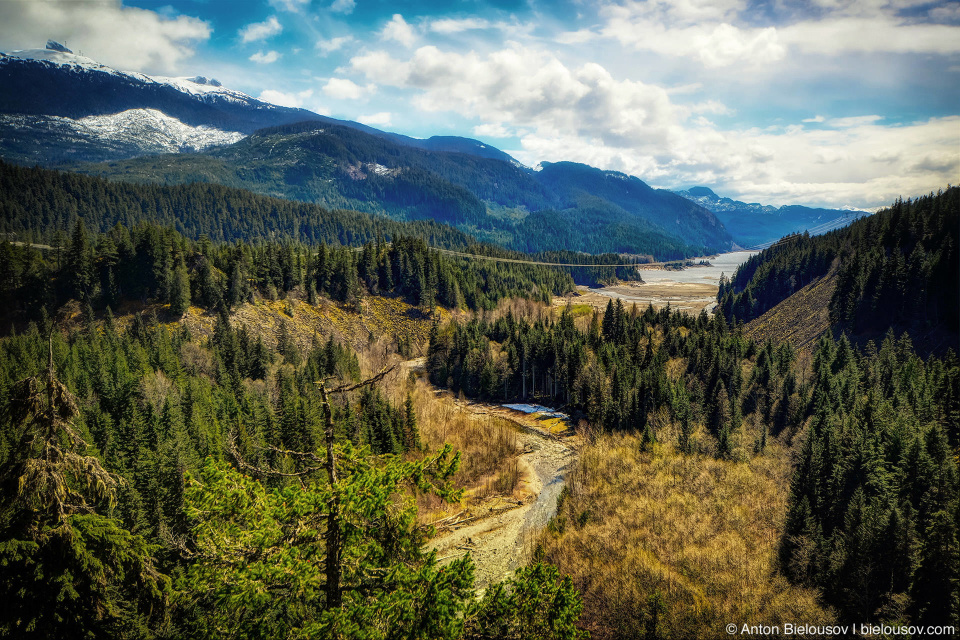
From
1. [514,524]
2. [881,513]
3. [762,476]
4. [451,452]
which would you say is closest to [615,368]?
[762,476]

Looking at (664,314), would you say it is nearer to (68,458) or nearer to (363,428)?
(363,428)

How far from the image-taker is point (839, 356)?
87188 millimetres

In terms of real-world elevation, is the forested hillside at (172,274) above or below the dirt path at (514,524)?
above

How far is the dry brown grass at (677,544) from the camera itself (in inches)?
1180

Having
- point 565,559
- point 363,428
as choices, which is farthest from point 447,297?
point 565,559

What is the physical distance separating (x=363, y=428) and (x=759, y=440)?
55453 mm

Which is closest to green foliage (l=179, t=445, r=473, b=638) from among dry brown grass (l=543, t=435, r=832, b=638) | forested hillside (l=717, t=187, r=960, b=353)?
dry brown grass (l=543, t=435, r=832, b=638)

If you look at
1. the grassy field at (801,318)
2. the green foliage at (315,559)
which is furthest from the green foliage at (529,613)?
the grassy field at (801,318)

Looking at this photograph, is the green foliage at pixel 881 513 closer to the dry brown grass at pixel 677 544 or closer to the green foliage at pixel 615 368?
the dry brown grass at pixel 677 544

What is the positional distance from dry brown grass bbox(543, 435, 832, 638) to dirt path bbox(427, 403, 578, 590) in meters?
3.56

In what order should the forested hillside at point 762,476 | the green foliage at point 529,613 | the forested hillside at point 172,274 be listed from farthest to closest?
the forested hillside at point 172,274
the forested hillside at point 762,476
the green foliage at point 529,613

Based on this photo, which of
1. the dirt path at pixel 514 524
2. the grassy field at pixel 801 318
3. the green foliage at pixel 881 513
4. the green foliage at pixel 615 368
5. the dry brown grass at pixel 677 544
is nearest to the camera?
the green foliage at pixel 881 513

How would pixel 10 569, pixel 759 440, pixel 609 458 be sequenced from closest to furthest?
1. pixel 10 569
2. pixel 609 458
3. pixel 759 440

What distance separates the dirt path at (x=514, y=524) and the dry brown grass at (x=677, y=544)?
3560 mm
